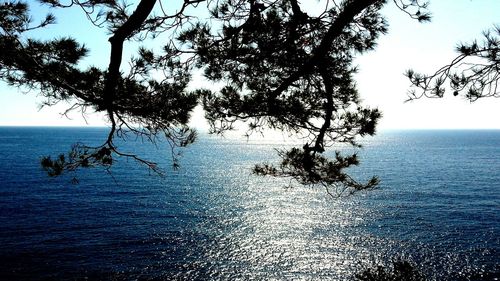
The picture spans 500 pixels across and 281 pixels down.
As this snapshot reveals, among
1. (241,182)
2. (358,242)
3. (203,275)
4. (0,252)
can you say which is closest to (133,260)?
(203,275)

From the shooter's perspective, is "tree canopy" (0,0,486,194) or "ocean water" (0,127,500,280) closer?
"tree canopy" (0,0,486,194)

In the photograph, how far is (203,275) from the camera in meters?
26.6

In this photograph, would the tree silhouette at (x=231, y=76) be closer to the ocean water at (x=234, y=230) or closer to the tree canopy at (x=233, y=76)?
the tree canopy at (x=233, y=76)

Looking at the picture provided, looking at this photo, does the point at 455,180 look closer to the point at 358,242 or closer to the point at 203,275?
the point at 358,242

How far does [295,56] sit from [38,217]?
130 feet

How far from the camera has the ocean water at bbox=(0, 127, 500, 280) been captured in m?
27.5

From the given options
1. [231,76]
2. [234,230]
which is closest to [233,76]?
[231,76]

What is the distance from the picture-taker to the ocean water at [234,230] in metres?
27.5

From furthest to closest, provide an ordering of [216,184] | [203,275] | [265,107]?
[216,184]
[203,275]
[265,107]

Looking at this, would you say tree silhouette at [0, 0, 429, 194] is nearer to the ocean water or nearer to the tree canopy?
the tree canopy

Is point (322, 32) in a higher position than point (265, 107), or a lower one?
higher

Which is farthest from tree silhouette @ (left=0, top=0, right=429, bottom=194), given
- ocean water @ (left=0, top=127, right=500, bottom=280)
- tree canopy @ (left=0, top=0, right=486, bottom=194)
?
ocean water @ (left=0, top=127, right=500, bottom=280)

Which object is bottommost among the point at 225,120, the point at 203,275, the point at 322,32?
the point at 203,275

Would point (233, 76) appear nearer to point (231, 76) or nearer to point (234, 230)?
point (231, 76)
